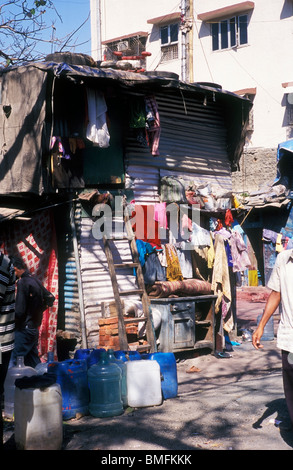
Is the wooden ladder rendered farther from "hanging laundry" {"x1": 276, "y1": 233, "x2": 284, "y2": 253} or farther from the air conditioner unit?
the air conditioner unit

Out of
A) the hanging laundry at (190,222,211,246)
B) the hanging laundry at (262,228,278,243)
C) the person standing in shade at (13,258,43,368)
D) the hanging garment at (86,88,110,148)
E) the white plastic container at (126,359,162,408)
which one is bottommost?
the white plastic container at (126,359,162,408)

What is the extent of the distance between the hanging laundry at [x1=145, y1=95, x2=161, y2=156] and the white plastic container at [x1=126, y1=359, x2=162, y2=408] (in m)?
4.49

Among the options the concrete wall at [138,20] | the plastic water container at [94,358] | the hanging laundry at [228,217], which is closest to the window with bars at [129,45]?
the concrete wall at [138,20]

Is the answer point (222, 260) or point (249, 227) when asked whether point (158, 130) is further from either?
point (249, 227)

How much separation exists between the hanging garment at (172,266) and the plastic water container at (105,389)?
3.73 metres

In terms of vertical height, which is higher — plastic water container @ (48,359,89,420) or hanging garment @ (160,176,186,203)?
hanging garment @ (160,176,186,203)

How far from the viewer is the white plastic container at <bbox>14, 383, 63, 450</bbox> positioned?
530 centimetres

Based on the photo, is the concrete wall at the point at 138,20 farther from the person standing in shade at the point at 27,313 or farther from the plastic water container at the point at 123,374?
the plastic water container at the point at 123,374

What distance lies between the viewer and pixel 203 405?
6.95m

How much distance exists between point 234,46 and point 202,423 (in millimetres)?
23978

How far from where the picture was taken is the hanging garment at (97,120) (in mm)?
9133

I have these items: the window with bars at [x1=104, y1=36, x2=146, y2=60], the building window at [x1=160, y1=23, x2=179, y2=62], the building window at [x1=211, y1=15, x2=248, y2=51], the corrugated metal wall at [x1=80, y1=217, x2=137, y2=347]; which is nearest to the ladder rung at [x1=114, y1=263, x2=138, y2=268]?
the corrugated metal wall at [x1=80, y1=217, x2=137, y2=347]
